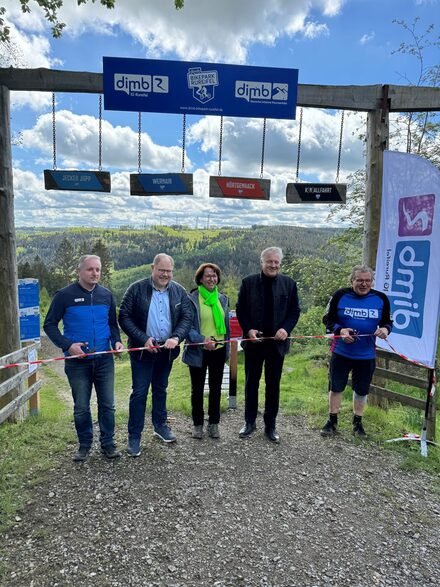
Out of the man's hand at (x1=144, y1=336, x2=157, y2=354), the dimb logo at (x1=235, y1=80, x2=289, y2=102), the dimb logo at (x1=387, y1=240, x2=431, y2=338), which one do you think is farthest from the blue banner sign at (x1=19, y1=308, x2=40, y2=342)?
the dimb logo at (x1=387, y1=240, x2=431, y2=338)

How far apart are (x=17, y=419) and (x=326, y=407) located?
437 centimetres

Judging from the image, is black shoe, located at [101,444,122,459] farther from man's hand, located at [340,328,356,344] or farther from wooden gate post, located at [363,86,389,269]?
wooden gate post, located at [363,86,389,269]

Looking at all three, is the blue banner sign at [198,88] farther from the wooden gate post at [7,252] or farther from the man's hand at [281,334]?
the man's hand at [281,334]

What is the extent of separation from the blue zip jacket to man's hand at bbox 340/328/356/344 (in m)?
2.64

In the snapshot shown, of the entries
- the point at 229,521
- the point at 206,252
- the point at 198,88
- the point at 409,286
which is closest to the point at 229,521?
the point at 229,521

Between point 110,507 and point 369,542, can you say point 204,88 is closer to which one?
point 110,507

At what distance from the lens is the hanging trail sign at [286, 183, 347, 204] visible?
17.4 feet

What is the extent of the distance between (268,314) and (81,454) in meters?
2.53

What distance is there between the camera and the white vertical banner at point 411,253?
15.3ft

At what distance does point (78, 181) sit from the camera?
16.5ft

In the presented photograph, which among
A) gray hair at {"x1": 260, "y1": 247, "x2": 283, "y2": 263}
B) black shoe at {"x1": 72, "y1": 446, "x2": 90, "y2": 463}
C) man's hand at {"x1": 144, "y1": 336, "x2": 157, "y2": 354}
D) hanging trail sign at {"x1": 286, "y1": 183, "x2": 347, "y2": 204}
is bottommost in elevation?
black shoe at {"x1": 72, "y1": 446, "x2": 90, "y2": 463}

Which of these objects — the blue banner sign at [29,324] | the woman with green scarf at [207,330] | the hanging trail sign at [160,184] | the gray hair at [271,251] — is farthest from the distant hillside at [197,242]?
the gray hair at [271,251]

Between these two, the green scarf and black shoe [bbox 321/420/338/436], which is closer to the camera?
the green scarf

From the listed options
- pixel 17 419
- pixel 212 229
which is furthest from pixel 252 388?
pixel 212 229
